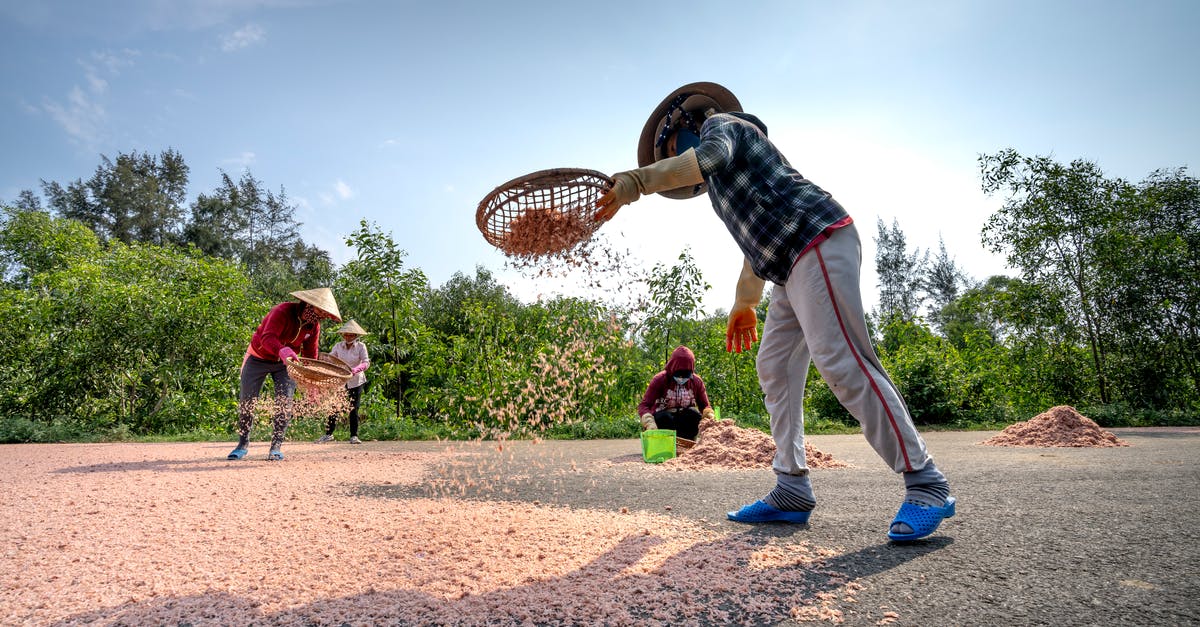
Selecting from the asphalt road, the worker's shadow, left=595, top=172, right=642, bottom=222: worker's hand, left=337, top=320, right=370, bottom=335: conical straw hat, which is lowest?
the worker's shadow

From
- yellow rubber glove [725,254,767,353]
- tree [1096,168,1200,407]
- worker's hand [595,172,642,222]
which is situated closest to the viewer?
worker's hand [595,172,642,222]

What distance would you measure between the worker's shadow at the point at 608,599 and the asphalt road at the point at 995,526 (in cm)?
11

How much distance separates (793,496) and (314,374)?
4577 mm

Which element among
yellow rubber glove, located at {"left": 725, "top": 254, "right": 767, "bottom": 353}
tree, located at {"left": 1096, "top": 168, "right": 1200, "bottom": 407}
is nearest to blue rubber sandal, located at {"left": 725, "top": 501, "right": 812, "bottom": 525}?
yellow rubber glove, located at {"left": 725, "top": 254, "right": 767, "bottom": 353}

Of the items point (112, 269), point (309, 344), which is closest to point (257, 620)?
point (309, 344)

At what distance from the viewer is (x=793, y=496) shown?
278cm

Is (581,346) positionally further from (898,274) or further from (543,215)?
(898,274)

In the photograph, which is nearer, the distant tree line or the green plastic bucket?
the green plastic bucket

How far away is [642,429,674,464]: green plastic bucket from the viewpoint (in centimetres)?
539

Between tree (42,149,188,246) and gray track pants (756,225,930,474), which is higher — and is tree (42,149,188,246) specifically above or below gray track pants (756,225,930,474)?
above

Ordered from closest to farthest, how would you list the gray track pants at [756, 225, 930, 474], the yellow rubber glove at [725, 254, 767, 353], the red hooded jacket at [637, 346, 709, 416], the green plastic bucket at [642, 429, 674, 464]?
the gray track pants at [756, 225, 930, 474] < the yellow rubber glove at [725, 254, 767, 353] < the green plastic bucket at [642, 429, 674, 464] < the red hooded jacket at [637, 346, 709, 416]

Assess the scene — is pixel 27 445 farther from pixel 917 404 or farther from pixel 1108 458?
pixel 917 404

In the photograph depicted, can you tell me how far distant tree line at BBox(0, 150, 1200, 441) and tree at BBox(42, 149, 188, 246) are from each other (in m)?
25.1

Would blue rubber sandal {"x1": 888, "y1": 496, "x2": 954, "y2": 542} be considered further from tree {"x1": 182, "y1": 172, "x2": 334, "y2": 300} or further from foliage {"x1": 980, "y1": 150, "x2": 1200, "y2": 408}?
tree {"x1": 182, "y1": 172, "x2": 334, "y2": 300}
